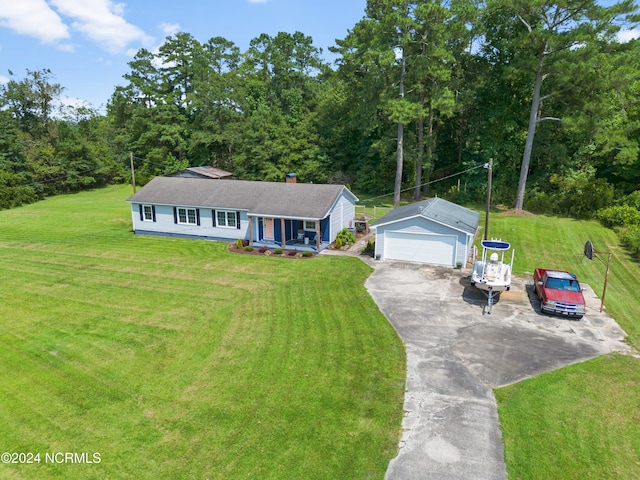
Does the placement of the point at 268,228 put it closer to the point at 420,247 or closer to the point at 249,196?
the point at 249,196

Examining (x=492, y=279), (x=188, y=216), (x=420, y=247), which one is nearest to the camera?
(x=492, y=279)

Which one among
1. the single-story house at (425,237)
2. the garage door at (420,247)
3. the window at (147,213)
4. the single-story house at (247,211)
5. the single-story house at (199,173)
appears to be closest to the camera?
the single-story house at (425,237)

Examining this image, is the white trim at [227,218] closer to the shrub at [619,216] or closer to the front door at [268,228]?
the front door at [268,228]

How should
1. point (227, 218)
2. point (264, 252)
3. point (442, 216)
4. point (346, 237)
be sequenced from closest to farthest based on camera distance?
1. point (442, 216)
2. point (264, 252)
3. point (346, 237)
4. point (227, 218)

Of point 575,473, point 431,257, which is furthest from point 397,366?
point 431,257

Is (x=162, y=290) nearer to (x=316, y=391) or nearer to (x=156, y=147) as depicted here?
(x=316, y=391)

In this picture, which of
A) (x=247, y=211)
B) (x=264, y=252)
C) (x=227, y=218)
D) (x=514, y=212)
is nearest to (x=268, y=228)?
(x=247, y=211)

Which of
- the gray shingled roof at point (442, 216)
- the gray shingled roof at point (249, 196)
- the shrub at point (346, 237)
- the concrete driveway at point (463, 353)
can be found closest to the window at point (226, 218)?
the gray shingled roof at point (249, 196)

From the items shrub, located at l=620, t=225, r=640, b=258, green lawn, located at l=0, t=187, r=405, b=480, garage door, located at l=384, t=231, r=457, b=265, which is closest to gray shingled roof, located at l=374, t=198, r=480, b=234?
garage door, located at l=384, t=231, r=457, b=265
